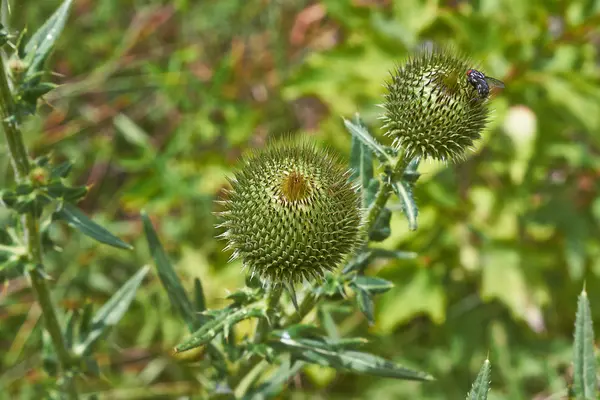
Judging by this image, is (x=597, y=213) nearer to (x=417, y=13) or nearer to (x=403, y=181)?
(x=417, y=13)

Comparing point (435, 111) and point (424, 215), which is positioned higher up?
point (424, 215)

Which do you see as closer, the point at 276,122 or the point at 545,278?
the point at 545,278

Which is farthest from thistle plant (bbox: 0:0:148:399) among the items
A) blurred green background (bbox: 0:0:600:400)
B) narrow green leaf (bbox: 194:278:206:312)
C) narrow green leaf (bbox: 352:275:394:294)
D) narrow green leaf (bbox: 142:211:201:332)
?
narrow green leaf (bbox: 352:275:394:294)

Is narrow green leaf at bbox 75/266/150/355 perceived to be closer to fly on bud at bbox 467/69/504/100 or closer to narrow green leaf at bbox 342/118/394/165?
narrow green leaf at bbox 342/118/394/165

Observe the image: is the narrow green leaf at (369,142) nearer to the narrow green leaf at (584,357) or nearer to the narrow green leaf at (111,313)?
the narrow green leaf at (584,357)

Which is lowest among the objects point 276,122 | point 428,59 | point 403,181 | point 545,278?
point 403,181

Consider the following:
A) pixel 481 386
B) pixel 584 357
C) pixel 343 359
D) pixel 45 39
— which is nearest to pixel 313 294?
pixel 343 359

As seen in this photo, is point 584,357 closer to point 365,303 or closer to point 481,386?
point 481,386

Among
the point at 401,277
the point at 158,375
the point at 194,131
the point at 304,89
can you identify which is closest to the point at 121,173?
the point at 194,131
